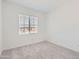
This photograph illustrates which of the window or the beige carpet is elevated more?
the window

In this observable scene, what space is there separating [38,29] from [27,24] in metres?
0.86

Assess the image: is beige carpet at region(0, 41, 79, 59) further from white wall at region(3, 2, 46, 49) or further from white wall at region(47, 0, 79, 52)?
white wall at region(47, 0, 79, 52)

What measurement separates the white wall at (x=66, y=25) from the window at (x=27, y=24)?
40.0 inches

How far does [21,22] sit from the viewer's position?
483cm

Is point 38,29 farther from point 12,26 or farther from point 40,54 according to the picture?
point 40,54

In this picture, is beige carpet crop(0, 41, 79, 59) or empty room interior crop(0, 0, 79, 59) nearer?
beige carpet crop(0, 41, 79, 59)

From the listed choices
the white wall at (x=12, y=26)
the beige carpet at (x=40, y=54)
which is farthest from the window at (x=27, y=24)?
the beige carpet at (x=40, y=54)

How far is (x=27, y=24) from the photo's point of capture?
512cm

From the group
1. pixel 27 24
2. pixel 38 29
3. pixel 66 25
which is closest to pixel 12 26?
pixel 27 24

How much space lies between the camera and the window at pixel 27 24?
4.84 m

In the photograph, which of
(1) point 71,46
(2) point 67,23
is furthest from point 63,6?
(1) point 71,46

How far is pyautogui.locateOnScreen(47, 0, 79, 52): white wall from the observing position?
4.00m

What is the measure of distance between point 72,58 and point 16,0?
3184mm

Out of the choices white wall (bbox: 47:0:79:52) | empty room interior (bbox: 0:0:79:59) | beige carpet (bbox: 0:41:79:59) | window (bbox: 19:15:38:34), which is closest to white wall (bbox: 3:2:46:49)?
empty room interior (bbox: 0:0:79:59)
